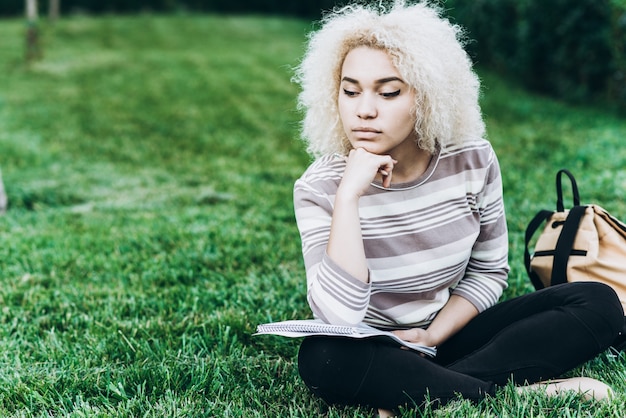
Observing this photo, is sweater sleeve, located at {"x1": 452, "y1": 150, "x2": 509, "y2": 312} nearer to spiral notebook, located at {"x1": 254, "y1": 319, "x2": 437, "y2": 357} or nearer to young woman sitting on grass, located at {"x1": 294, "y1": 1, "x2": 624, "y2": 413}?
young woman sitting on grass, located at {"x1": 294, "y1": 1, "x2": 624, "y2": 413}

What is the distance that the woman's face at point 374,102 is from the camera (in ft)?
7.77

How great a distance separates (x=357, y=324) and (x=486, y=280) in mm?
690

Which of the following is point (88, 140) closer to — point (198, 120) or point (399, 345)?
A: point (198, 120)

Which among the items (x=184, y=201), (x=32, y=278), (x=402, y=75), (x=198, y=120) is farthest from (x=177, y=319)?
(x=198, y=120)

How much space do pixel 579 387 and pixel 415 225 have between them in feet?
2.49

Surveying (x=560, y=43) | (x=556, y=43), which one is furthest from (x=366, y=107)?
(x=556, y=43)

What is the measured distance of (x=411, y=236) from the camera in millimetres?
2480

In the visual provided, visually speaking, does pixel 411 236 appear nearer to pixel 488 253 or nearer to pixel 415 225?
pixel 415 225

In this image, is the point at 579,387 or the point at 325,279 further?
the point at 579,387

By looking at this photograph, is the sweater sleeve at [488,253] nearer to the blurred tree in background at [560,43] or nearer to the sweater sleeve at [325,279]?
the sweater sleeve at [325,279]

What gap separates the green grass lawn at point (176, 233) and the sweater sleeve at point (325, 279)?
1.17 feet

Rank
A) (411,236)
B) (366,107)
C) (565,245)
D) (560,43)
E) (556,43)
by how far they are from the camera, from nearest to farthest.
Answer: (366,107)
(411,236)
(565,245)
(560,43)
(556,43)

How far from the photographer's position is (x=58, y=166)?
7238mm

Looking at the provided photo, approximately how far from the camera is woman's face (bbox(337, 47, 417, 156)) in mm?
2369
